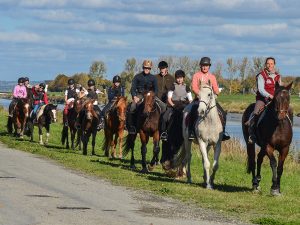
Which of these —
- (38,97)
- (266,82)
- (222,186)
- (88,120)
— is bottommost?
(222,186)

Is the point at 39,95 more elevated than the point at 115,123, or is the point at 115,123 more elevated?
the point at 39,95

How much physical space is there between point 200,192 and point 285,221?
13.0 ft

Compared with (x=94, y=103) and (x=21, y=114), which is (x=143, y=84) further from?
(x=21, y=114)

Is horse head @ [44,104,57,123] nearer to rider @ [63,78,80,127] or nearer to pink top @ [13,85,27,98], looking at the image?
rider @ [63,78,80,127]

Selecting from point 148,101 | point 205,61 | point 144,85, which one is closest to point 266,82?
point 205,61

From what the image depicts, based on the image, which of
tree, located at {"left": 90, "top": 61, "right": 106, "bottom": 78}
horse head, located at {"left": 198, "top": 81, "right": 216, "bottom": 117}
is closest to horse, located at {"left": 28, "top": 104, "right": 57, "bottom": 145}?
horse head, located at {"left": 198, "top": 81, "right": 216, "bottom": 117}

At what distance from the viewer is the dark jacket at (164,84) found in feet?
72.6

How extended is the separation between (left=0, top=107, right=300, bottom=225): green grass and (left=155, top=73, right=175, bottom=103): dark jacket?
6.98 feet

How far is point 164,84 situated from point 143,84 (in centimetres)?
72

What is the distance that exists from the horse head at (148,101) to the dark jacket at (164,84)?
3.11ft

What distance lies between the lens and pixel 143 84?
21.8m

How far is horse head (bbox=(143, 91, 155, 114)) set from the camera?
21141 mm

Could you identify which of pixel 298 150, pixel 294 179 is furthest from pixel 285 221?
pixel 298 150

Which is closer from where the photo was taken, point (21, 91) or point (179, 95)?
point (179, 95)
